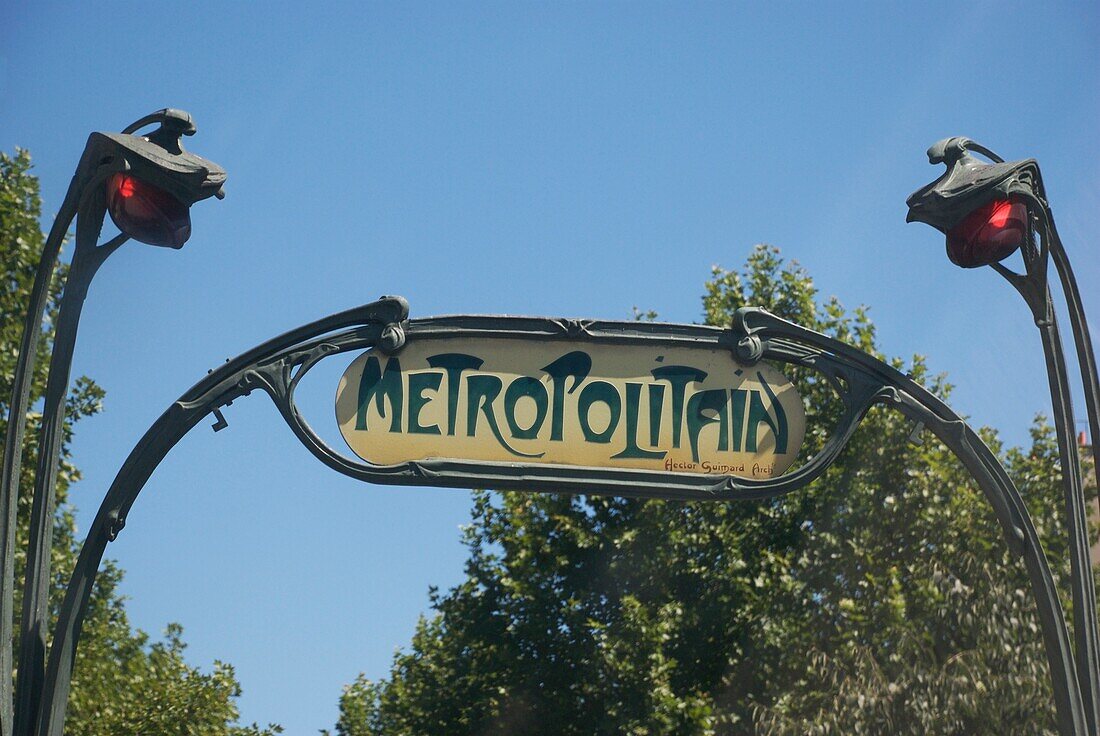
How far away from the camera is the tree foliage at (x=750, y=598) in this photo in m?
18.3

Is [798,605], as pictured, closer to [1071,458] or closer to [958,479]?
[958,479]

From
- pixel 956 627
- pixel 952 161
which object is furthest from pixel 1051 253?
pixel 956 627

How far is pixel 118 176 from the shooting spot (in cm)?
542

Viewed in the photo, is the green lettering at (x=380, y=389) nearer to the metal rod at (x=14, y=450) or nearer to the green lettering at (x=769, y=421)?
the metal rod at (x=14, y=450)

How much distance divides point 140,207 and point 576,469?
6.83 feet

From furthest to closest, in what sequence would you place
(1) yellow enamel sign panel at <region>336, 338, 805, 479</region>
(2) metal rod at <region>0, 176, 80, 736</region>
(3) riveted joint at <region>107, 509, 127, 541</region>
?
1. (1) yellow enamel sign panel at <region>336, 338, 805, 479</region>
2. (3) riveted joint at <region>107, 509, 127, 541</region>
3. (2) metal rod at <region>0, 176, 80, 736</region>

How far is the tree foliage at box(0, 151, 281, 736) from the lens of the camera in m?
17.2

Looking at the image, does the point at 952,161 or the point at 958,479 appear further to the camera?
the point at 958,479

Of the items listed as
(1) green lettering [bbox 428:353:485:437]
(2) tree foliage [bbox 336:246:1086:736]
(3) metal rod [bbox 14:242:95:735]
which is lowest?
Result: (3) metal rod [bbox 14:242:95:735]

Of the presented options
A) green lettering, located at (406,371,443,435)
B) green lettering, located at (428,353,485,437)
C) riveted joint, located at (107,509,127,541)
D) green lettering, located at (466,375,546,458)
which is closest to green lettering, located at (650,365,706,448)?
green lettering, located at (466,375,546,458)

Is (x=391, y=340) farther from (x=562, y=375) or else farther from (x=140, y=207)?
(x=140, y=207)

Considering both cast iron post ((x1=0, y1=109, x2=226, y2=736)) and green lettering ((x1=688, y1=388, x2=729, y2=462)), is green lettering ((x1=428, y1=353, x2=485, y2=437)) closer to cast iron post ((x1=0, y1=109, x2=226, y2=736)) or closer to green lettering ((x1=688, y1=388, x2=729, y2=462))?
green lettering ((x1=688, y1=388, x2=729, y2=462))

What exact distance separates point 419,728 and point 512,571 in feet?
10.7

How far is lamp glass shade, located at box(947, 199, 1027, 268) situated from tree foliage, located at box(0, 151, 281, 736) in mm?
13440
